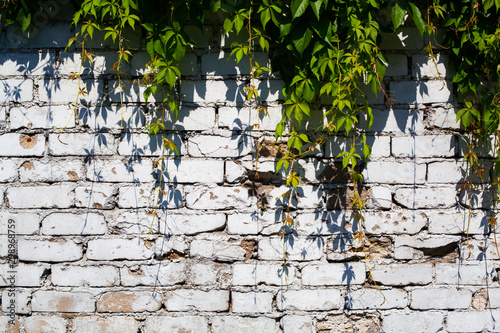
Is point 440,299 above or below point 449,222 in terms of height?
below

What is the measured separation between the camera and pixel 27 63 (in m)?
1.64

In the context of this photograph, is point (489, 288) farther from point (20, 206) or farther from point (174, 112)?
point (20, 206)

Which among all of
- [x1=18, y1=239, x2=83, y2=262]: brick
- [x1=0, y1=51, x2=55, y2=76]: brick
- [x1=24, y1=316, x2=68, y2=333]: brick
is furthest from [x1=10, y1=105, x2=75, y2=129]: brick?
[x1=24, y1=316, x2=68, y2=333]: brick

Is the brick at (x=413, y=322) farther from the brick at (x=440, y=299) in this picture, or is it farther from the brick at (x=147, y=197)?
the brick at (x=147, y=197)

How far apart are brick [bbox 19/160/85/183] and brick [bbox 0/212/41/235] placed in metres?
0.16

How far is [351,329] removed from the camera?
1.64 meters

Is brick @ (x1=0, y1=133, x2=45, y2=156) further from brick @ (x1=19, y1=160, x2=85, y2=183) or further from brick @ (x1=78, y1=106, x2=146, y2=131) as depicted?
brick @ (x1=78, y1=106, x2=146, y2=131)

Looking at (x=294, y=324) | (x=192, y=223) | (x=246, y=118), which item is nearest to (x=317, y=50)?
(x=246, y=118)

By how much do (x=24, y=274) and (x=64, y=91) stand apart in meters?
0.82

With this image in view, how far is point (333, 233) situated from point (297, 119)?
528mm

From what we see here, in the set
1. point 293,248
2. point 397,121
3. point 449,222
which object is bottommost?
point 293,248

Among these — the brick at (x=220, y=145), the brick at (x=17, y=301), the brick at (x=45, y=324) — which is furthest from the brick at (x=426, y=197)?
the brick at (x=17, y=301)

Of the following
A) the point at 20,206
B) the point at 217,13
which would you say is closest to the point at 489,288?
the point at 217,13

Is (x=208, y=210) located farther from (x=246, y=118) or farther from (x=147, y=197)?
(x=246, y=118)
